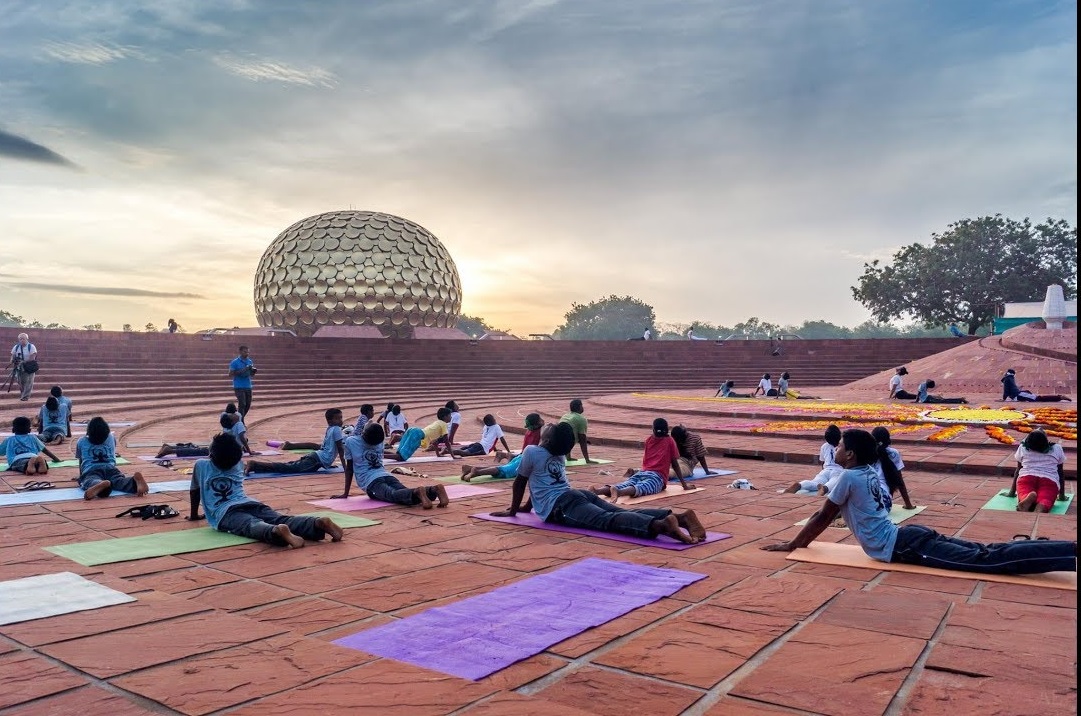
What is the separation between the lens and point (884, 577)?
15.3 feet

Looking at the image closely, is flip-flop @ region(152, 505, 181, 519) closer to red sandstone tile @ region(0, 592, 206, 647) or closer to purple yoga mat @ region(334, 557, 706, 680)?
red sandstone tile @ region(0, 592, 206, 647)

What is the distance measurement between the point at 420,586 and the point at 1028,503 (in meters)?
5.42

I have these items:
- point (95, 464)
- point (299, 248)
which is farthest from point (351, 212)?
point (95, 464)

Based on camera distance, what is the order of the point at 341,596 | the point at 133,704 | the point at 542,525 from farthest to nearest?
the point at 542,525
the point at 341,596
the point at 133,704

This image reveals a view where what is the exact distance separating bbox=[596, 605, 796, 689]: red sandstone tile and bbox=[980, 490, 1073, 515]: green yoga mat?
429cm

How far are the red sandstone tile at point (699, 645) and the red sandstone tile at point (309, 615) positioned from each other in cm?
132

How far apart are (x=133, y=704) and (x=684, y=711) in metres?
1.98

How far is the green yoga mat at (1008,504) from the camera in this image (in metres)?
6.80

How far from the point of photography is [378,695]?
2.87 meters

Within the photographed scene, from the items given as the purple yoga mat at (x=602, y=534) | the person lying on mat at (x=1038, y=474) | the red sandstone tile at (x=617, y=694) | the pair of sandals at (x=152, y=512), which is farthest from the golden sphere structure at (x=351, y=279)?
the red sandstone tile at (x=617, y=694)

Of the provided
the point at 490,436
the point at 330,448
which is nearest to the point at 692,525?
the point at 330,448

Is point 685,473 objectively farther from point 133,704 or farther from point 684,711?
point 133,704

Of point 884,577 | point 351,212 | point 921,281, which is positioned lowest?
point 884,577

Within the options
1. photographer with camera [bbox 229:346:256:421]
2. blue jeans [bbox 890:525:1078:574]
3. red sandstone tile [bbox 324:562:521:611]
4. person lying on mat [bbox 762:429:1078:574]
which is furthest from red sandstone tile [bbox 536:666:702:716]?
photographer with camera [bbox 229:346:256:421]
